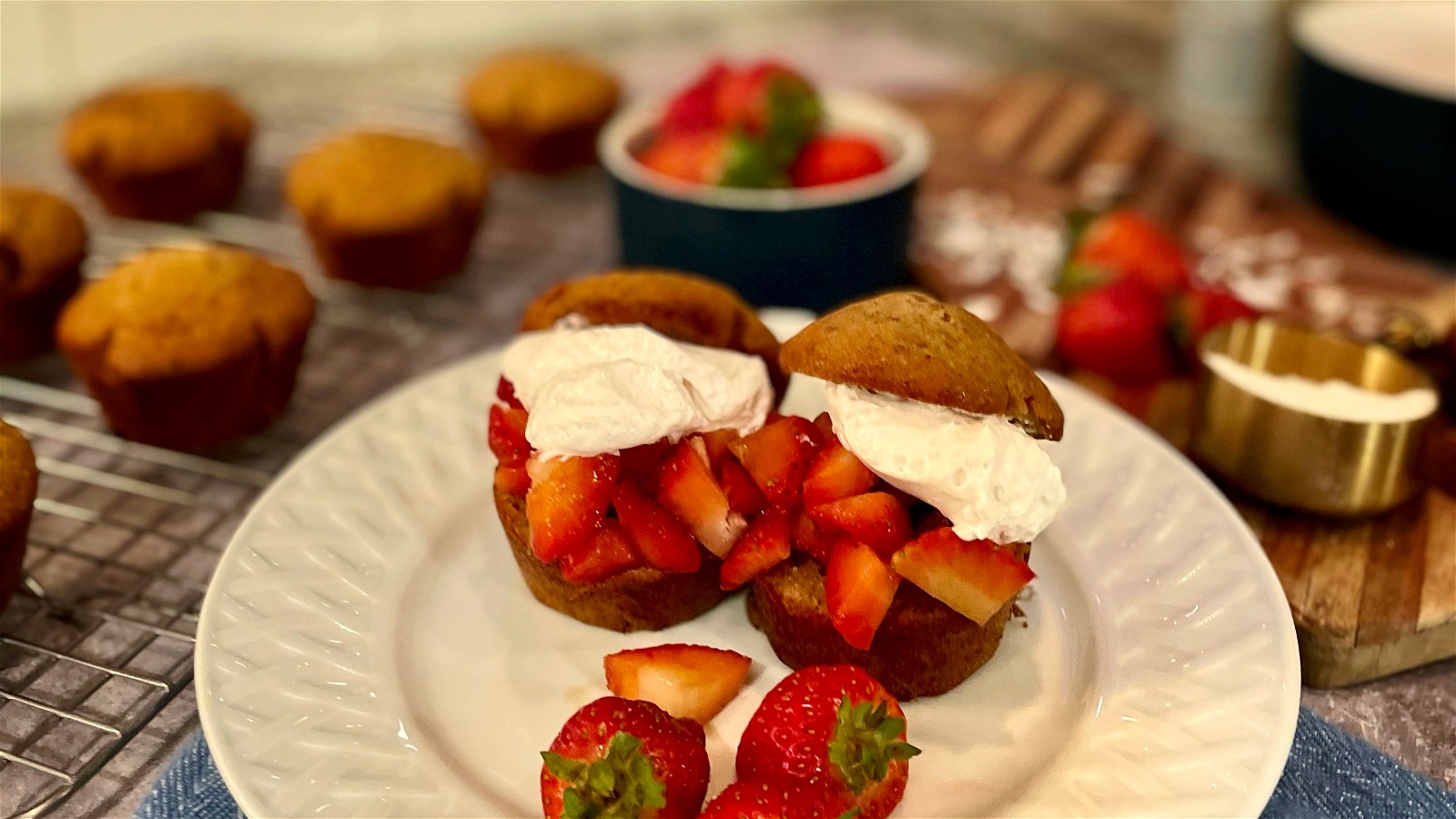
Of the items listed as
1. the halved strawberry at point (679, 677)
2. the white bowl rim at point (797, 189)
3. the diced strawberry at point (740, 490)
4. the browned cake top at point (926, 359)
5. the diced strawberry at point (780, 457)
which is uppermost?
the browned cake top at point (926, 359)

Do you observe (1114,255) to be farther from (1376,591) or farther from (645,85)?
(645,85)

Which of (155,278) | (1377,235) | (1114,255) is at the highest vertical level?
(155,278)

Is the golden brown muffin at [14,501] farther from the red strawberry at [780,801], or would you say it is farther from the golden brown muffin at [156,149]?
the golden brown muffin at [156,149]

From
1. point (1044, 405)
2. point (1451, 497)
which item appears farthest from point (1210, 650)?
point (1451, 497)

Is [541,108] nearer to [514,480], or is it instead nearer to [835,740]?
[514,480]

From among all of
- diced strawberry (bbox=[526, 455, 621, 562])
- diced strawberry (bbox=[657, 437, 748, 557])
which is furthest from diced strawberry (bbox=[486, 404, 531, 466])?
diced strawberry (bbox=[657, 437, 748, 557])

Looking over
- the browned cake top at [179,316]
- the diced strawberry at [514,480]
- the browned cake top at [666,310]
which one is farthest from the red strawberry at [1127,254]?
the browned cake top at [179,316]

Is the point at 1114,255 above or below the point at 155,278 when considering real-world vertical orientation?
below
